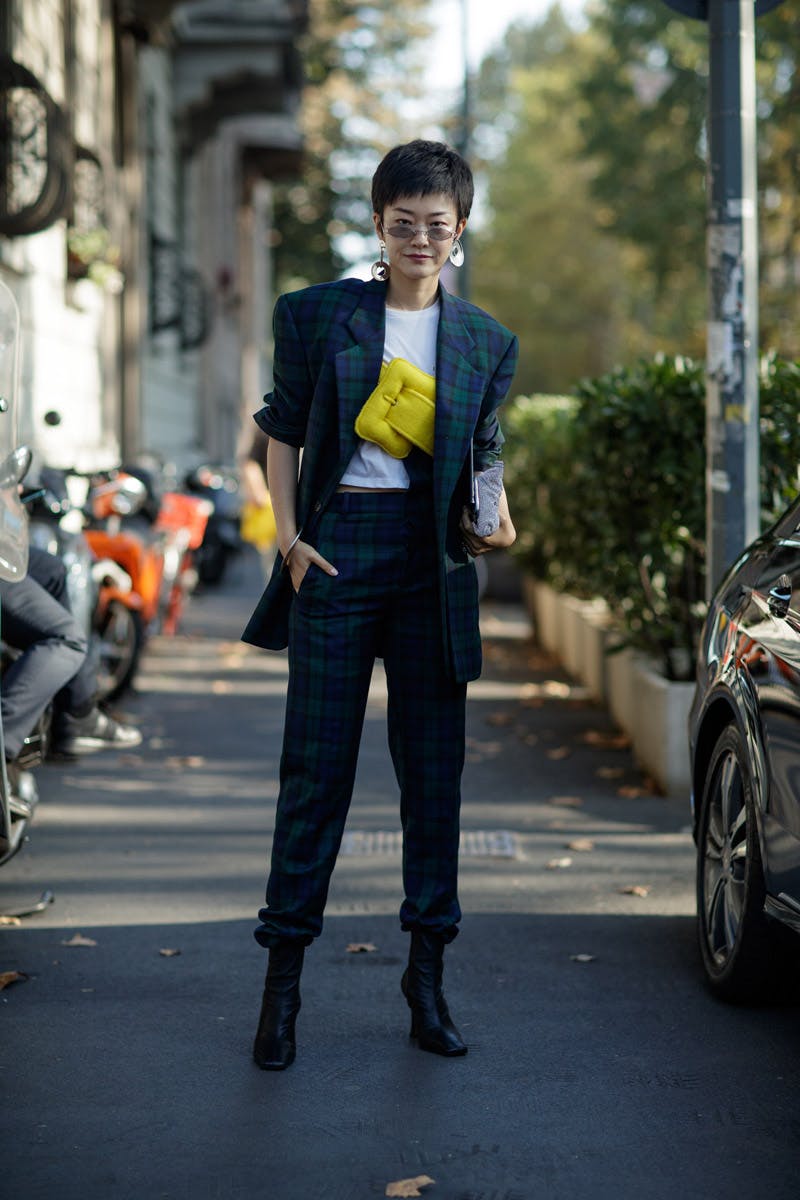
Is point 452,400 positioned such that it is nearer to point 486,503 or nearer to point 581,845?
point 486,503

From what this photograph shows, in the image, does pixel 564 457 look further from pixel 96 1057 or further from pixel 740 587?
pixel 96 1057

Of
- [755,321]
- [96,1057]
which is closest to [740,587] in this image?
[96,1057]

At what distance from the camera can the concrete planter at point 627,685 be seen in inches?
311

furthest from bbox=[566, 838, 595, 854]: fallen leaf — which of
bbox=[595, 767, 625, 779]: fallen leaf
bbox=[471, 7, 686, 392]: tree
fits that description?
bbox=[471, 7, 686, 392]: tree

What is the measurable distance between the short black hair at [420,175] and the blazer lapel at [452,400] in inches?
10.2

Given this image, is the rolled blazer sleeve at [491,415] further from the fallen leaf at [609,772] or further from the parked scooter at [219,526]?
the parked scooter at [219,526]

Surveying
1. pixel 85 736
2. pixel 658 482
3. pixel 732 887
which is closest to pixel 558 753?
pixel 658 482

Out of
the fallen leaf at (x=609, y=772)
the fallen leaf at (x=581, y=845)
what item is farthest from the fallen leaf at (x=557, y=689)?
the fallen leaf at (x=581, y=845)

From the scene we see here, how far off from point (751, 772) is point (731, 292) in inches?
122

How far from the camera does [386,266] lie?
4.43 meters

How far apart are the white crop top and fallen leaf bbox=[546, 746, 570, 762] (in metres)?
4.81

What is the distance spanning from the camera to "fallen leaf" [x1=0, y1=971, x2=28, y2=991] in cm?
513

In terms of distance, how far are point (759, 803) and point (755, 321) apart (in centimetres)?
337

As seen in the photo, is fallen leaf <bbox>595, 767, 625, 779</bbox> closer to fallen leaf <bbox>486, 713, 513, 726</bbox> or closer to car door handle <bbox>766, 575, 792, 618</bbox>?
fallen leaf <bbox>486, 713, 513, 726</bbox>
